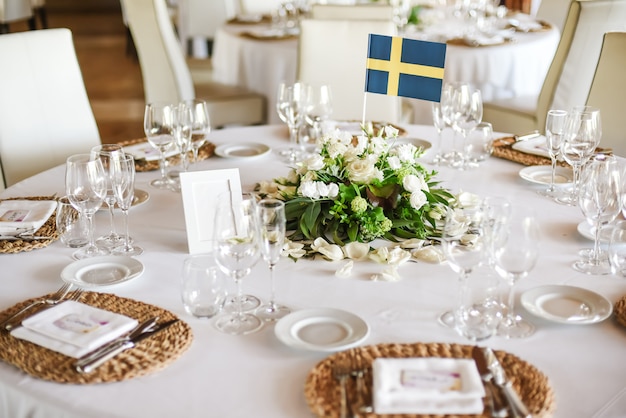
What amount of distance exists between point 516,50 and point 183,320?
3192 mm

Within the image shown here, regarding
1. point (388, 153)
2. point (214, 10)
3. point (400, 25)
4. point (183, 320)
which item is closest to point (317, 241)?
point (388, 153)

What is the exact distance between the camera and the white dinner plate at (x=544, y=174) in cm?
207

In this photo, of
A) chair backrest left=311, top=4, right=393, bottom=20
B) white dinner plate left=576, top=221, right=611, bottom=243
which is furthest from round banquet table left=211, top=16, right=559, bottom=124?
white dinner plate left=576, top=221, right=611, bottom=243

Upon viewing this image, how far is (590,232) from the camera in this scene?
1.73 meters

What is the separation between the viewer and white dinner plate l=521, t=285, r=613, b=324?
1342 mm

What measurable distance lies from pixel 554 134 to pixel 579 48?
1502 millimetres

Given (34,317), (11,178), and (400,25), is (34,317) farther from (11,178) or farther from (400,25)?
(400,25)

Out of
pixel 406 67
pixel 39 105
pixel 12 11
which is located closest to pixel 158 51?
pixel 39 105

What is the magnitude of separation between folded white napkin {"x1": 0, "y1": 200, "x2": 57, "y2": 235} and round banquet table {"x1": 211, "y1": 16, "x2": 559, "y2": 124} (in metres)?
2.38

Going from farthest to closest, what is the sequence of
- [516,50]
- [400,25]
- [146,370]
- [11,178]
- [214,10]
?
[214,10]
[400,25]
[516,50]
[11,178]
[146,370]

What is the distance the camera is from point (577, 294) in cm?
142

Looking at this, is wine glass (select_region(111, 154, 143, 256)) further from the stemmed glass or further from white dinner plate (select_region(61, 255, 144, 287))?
the stemmed glass

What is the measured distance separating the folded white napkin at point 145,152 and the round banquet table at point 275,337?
321mm

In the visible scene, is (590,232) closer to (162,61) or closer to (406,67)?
(406,67)
